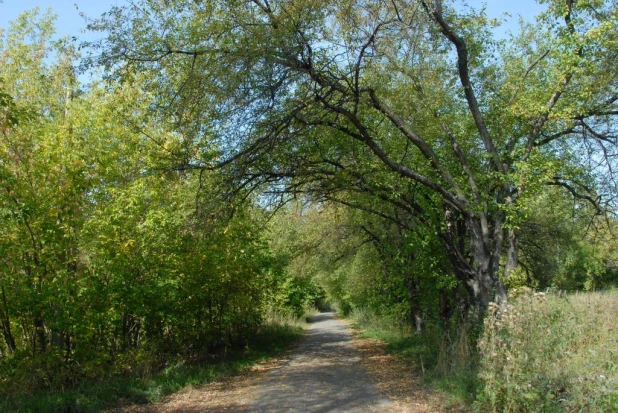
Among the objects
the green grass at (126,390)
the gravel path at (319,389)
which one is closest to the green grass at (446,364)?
the gravel path at (319,389)

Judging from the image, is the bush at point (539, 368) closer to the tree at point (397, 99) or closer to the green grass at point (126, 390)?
the tree at point (397, 99)

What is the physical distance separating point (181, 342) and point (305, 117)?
A: 828 centimetres

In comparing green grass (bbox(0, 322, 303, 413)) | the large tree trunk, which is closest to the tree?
the large tree trunk

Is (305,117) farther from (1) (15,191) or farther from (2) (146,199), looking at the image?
(1) (15,191)

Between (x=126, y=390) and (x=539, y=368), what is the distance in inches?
294

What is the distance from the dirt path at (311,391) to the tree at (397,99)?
2.78 meters

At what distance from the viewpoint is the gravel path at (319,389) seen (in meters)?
8.36

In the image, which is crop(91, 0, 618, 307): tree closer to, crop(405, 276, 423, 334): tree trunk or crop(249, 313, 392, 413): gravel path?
crop(249, 313, 392, 413): gravel path

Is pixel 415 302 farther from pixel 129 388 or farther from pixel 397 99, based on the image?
pixel 129 388

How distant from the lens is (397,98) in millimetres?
11859

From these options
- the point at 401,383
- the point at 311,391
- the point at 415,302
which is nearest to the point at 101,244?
the point at 311,391

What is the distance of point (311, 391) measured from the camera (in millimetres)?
9727

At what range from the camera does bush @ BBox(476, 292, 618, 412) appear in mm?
5406

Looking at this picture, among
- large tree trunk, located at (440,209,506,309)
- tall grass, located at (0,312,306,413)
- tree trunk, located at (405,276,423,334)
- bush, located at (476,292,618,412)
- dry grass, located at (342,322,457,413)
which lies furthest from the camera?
tree trunk, located at (405,276,423,334)
